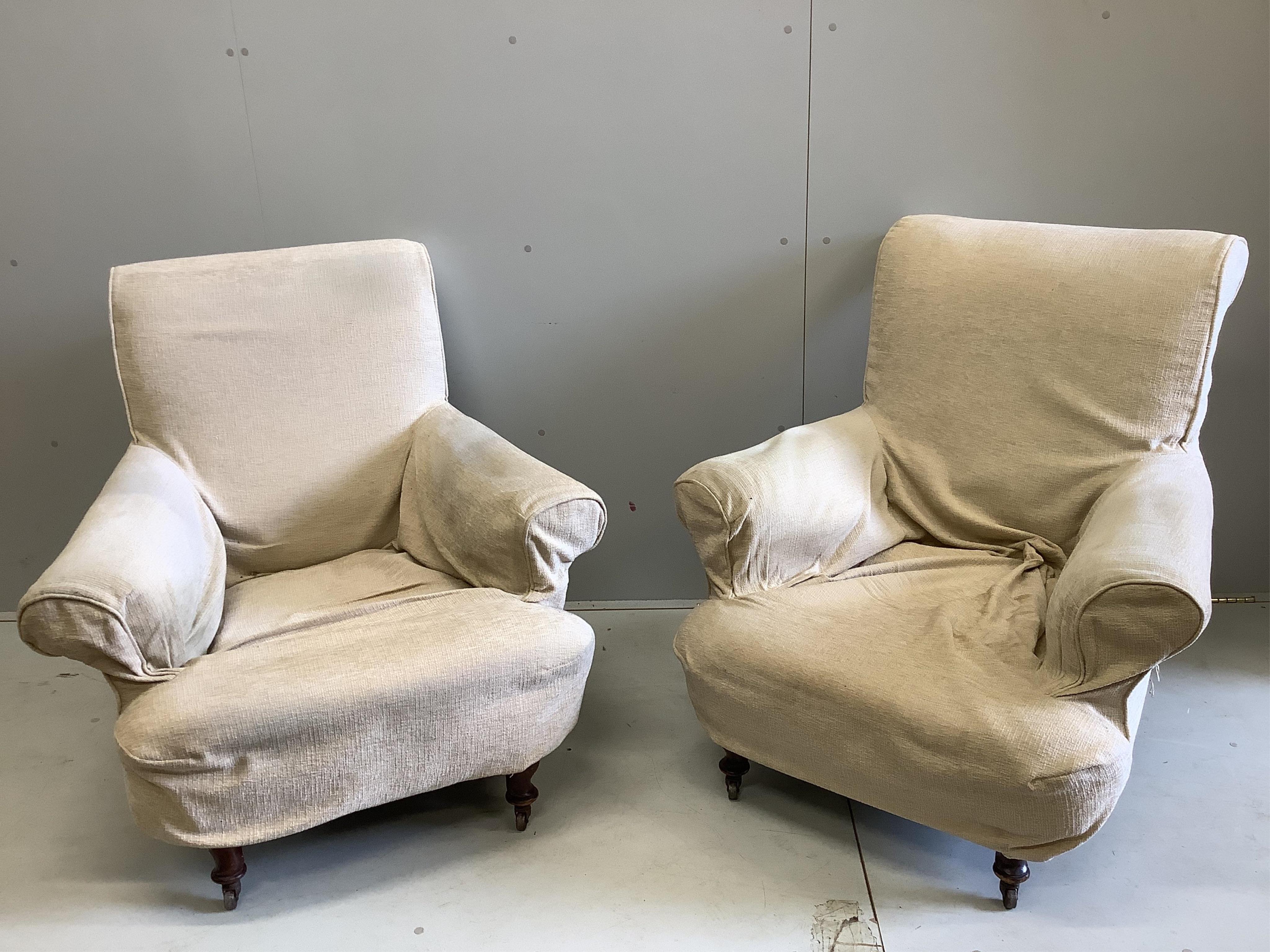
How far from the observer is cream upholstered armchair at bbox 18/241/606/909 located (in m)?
1.32

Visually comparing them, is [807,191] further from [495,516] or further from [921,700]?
[921,700]

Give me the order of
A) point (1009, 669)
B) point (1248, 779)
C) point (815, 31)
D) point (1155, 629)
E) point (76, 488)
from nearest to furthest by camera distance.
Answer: point (1155, 629), point (1009, 669), point (1248, 779), point (815, 31), point (76, 488)

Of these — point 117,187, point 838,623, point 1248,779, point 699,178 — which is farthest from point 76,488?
point 1248,779

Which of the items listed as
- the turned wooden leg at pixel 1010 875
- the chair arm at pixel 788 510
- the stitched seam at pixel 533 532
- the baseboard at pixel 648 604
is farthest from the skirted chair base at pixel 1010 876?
the baseboard at pixel 648 604

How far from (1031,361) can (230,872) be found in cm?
150

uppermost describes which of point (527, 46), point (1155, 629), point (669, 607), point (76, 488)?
point (527, 46)

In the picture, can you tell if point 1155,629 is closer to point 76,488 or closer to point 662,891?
point 662,891

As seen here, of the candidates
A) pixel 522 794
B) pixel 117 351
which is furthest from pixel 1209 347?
pixel 117 351

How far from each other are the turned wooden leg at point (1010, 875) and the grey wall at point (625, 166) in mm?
1021

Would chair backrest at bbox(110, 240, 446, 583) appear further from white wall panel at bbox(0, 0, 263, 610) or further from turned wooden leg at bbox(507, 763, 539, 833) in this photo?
turned wooden leg at bbox(507, 763, 539, 833)

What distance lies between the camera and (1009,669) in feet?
4.40

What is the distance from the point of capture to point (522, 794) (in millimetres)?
1568

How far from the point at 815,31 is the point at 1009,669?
48.8 inches

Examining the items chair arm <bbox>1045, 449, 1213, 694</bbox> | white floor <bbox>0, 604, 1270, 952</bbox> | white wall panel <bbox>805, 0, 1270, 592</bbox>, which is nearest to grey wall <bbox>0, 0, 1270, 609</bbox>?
white wall panel <bbox>805, 0, 1270, 592</bbox>
